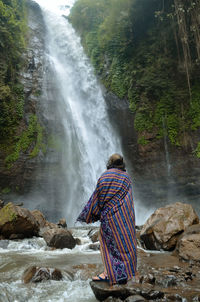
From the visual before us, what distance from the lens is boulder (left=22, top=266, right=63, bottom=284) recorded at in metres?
3.77

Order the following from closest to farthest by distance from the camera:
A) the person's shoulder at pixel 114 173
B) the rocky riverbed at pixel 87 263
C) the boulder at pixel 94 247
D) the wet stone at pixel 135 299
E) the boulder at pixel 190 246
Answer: the wet stone at pixel 135 299
the rocky riverbed at pixel 87 263
the person's shoulder at pixel 114 173
the boulder at pixel 190 246
the boulder at pixel 94 247

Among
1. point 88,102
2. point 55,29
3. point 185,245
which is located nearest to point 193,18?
point 88,102

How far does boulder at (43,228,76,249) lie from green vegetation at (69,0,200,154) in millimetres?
7708

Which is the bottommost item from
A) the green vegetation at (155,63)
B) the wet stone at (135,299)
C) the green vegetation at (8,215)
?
the wet stone at (135,299)

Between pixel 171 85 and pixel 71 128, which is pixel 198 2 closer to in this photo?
pixel 171 85

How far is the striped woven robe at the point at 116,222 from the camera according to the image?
3.11 meters

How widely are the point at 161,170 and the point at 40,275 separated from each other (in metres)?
9.46

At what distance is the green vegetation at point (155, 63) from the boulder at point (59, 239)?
25.3 feet

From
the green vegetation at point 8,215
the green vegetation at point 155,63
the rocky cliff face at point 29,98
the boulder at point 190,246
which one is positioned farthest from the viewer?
the green vegetation at point 155,63

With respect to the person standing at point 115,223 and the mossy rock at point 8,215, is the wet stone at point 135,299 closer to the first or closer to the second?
the person standing at point 115,223

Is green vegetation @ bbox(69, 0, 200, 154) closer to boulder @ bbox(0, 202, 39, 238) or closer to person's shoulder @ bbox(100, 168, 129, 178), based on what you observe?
boulder @ bbox(0, 202, 39, 238)

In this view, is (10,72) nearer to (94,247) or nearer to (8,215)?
(8,215)

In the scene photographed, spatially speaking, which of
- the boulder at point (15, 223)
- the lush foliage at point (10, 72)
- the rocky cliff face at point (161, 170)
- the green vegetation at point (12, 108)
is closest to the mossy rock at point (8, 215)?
the boulder at point (15, 223)

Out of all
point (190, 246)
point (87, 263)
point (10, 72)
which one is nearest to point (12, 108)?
point (10, 72)
